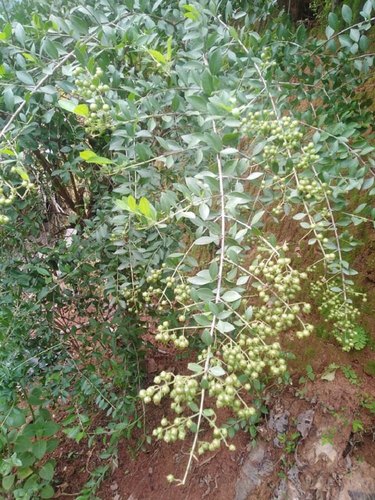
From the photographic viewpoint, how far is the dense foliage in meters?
0.95

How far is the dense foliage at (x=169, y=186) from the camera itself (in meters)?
0.95

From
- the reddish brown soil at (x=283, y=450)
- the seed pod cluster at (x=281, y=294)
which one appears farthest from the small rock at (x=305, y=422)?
the seed pod cluster at (x=281, y=294)

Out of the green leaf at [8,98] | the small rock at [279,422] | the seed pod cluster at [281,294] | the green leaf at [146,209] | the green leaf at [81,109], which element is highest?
the green leaf at [81,109]

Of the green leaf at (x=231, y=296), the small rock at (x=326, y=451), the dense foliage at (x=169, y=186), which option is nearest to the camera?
the green leaf at (x=231, y=296)

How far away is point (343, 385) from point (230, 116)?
1.65m

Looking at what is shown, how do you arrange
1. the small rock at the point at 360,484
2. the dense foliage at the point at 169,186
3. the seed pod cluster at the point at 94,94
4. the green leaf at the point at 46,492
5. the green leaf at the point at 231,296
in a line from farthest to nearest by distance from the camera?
the green leaf at the point at 46,492 → the small rock at the point at 360,484 → the seed pod cluster at the point at 94,94 → the dense foliage at the point at 169,186 → the green leaf at the point at 231,296

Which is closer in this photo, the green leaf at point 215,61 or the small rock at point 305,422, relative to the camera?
the green leaf at point 215,61

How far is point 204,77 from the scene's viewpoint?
3.19 ft

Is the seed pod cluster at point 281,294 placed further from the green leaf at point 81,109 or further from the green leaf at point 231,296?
the green leaf at point 81,109

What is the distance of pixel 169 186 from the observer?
5.70 feet

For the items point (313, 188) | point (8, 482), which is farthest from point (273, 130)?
point (8, 482)

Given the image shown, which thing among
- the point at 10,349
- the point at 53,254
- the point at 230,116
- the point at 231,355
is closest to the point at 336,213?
the point at 230,116

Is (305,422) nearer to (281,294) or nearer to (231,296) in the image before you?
(281,294)

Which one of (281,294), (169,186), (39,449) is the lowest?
(39,449)
